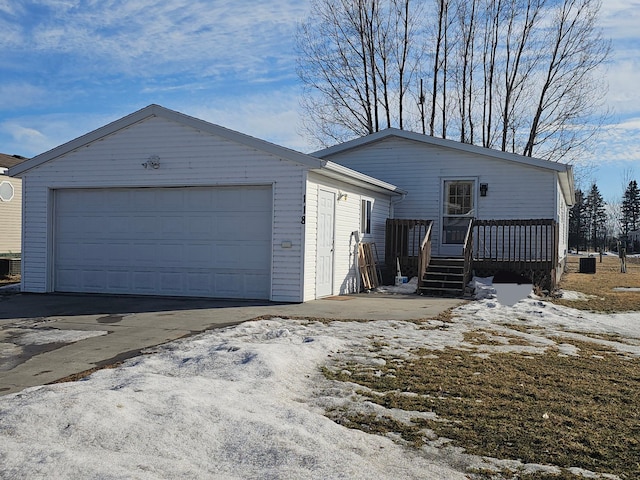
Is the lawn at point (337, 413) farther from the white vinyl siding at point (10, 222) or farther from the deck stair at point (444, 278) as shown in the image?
the white vinyl siding at point (10, 222)

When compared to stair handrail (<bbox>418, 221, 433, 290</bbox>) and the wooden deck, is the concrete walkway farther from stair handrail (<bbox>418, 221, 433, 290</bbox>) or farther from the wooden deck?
the wooden deck

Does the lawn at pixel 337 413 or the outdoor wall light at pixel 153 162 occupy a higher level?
the outdoor wall light at pixel 153 162

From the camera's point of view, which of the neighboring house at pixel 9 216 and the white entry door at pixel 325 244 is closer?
the white entry door at pixel 325 244

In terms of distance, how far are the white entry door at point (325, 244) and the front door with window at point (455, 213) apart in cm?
Result: 505

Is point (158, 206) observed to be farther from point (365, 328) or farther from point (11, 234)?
point (11, 234)

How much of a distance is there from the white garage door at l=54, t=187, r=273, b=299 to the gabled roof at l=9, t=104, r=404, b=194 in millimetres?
878

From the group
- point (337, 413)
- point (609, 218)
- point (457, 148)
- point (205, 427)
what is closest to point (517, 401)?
point (337, 413)

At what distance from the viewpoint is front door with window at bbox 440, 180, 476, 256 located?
16250 millimetres

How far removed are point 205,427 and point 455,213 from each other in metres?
13.5

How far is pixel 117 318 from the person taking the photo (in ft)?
30.6

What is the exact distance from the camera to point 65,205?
12977mm

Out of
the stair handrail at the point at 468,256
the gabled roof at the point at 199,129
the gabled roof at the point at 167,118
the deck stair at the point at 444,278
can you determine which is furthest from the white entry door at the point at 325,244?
the stair handrail at the point at 468,256

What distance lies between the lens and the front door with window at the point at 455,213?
53.3 feet

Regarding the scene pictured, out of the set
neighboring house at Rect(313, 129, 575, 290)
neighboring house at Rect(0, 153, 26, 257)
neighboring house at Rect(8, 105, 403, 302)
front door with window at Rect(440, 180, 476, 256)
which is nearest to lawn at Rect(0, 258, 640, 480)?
neighboring house at Rect(8, 105, 403, 302)
